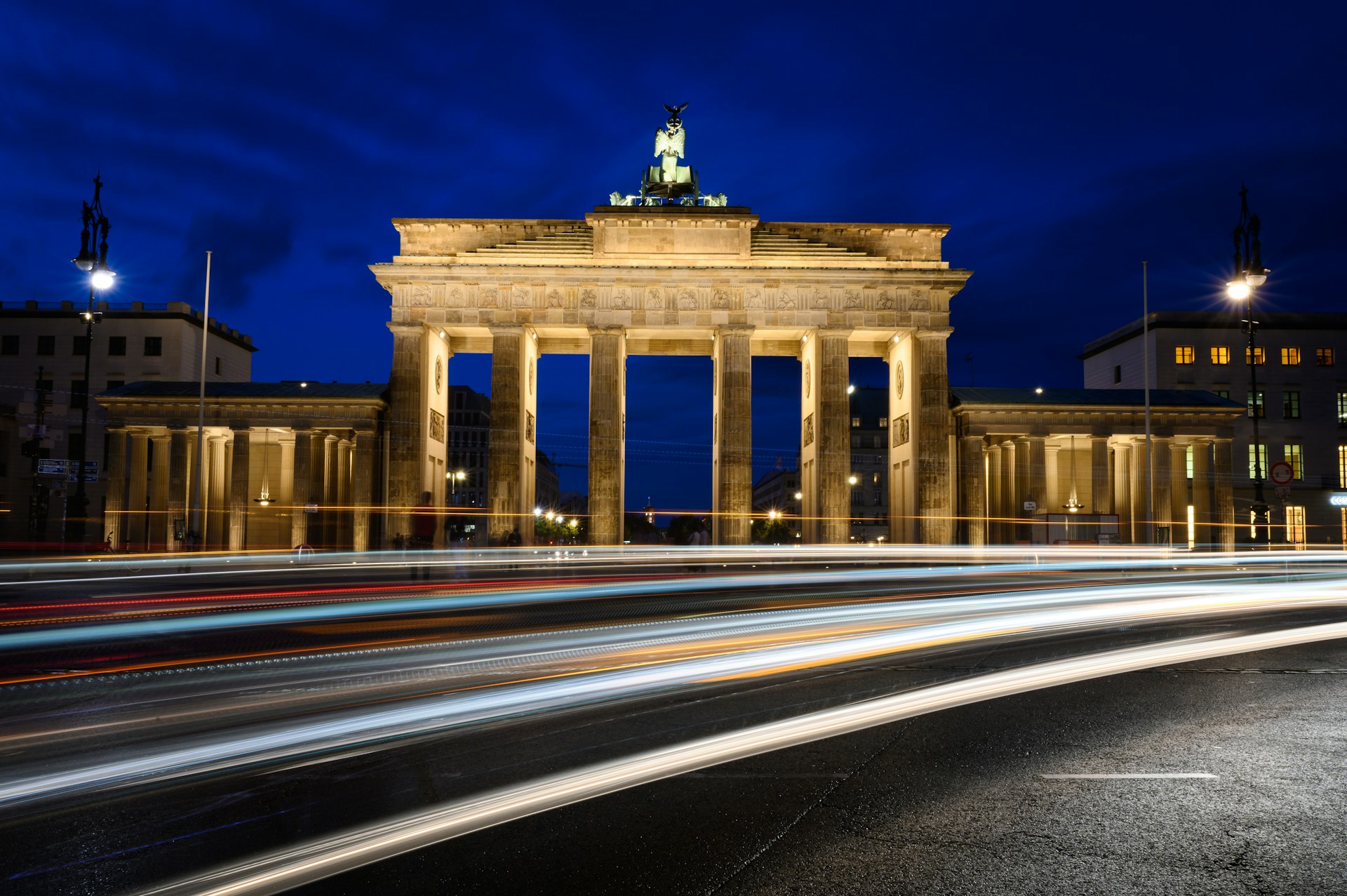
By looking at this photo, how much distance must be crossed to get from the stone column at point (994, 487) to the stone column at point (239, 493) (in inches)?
1522

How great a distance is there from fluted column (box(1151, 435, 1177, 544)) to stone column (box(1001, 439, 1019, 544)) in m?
7.01

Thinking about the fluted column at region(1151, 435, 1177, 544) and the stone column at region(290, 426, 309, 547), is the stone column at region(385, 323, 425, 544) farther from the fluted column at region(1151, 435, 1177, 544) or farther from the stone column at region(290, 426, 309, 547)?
the fluted column at region(1151, 435, 1177, 544)

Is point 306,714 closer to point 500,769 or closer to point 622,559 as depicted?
point 500,769

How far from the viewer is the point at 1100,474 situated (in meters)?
49.4

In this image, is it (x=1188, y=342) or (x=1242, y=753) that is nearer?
(x=1242, y=753)

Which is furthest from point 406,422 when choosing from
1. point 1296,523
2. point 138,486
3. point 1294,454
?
point 1294,454

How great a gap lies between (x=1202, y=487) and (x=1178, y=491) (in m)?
1.20

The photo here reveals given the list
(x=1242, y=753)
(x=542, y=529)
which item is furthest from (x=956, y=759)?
(x=542, y=529)

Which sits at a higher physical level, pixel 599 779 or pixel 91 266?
pixel 91 266

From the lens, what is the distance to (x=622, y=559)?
80.1ft

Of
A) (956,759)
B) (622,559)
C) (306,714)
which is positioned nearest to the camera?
(956,759)

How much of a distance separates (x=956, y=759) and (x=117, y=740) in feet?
20.2

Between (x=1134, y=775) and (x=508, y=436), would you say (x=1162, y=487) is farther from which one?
(x=1134, y=775)

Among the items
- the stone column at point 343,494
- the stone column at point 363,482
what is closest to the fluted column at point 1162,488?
the stone column at point 363,482
